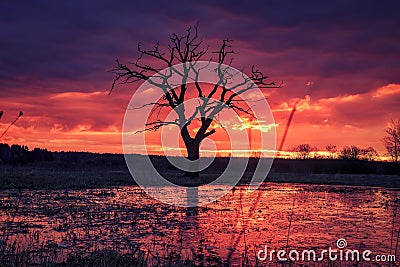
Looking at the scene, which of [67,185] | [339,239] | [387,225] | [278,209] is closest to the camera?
[339,239]

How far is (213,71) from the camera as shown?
38875mm

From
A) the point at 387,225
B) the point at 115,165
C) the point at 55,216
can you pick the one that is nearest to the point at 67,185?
the point at 55,216

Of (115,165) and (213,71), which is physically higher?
(213,71)

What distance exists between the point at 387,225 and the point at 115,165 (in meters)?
41.0

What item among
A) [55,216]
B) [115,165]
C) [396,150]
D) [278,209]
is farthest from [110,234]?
[396,150]

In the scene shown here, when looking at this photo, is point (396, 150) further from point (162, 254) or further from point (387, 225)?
point (162, 254)

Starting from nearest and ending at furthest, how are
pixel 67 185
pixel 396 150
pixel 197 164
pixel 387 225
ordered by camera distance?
pixel 387 225
pixel 67 185
pixel 197 164
pixel 396 150

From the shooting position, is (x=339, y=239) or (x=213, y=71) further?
(x=213, y=71)

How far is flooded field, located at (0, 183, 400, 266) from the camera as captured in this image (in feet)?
24.8

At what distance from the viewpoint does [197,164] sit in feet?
120

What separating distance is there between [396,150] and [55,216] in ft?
245

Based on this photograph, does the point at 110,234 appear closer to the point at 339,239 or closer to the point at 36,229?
the point at 36,229

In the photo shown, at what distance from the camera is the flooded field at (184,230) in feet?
24.8

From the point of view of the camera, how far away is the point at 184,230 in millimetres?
10133
